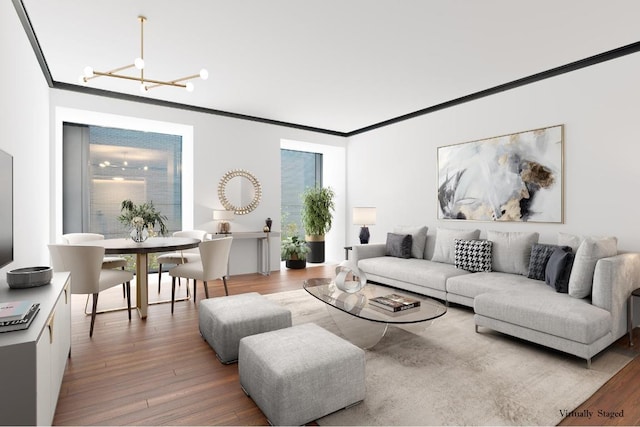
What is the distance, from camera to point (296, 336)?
2.16m

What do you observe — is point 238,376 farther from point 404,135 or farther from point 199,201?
point 404,135

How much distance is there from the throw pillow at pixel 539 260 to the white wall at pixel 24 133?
4.74m

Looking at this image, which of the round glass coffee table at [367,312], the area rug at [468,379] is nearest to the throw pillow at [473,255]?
the area rug at [468,379]

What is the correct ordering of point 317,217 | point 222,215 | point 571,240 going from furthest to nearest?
point 317,217 → point 222,215 → point 571,240

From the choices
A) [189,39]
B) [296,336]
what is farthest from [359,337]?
[189,39]

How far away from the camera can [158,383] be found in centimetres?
229

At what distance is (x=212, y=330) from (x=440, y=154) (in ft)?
13.7

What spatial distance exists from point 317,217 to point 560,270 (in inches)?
174

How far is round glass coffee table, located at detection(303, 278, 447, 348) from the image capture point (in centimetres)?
254

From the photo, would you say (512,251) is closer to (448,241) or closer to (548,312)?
(448,241)

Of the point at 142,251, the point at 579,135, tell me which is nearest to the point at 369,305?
the point at 142,251

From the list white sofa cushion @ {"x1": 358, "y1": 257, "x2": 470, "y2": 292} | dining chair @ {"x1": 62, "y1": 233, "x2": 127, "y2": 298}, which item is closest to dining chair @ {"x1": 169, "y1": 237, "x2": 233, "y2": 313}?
dining chair @ {"x1": 62, "y1": 233, "x2": 127, "y2": 298}

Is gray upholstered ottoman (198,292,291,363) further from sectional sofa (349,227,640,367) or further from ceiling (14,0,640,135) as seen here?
ceiling (14,0,640,135)

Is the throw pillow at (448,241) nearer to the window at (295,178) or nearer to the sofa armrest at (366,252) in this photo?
the sofa armrest at (366,252)
